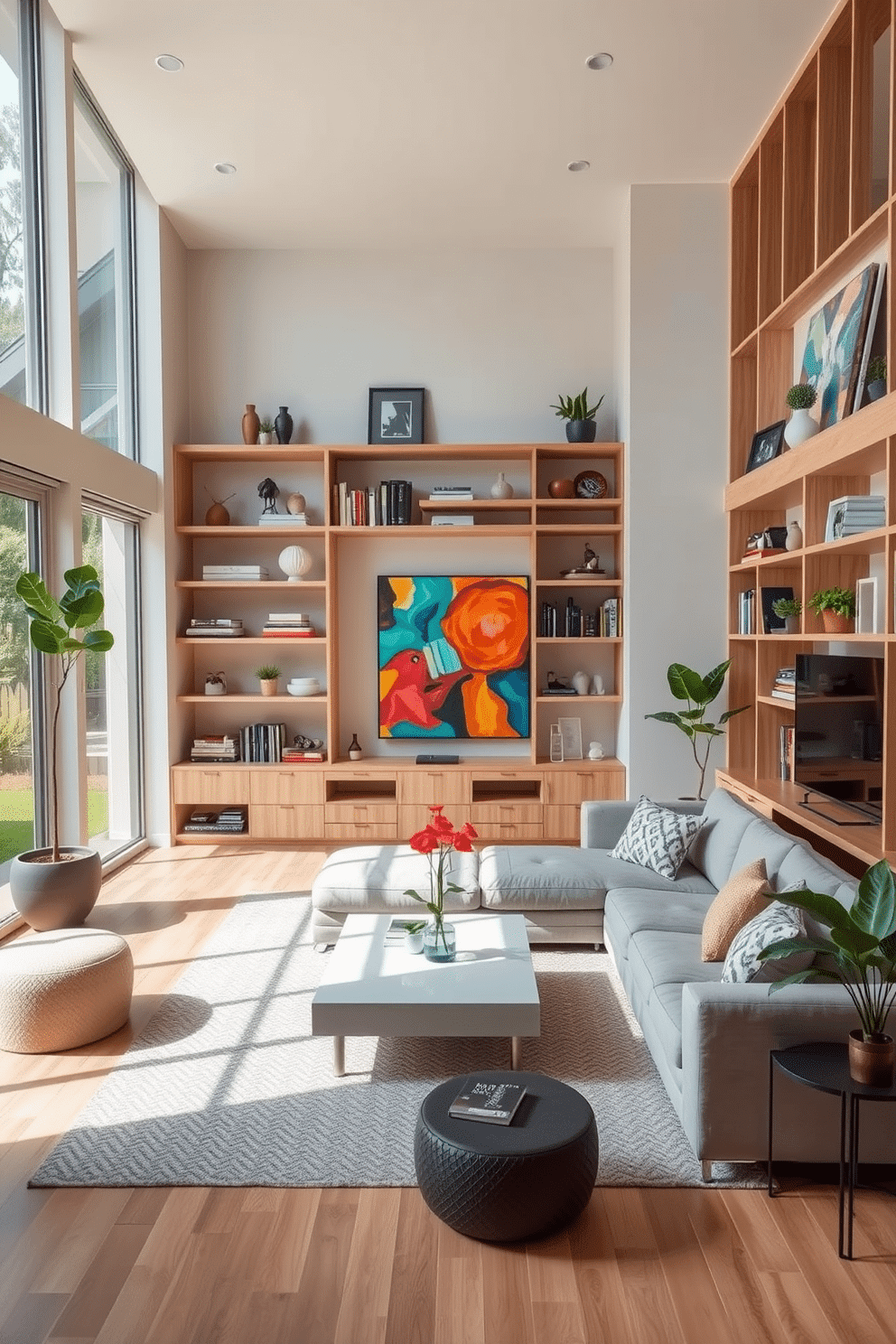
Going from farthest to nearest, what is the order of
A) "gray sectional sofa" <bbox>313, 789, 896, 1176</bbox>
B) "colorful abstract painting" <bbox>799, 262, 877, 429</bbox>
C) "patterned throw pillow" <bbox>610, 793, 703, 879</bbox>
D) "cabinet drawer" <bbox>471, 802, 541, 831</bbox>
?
1. "cabinet drawer" <bbox>471, 802, 541, 831</bbox>
2. "patterned throw pillow" <bbox>610, 793, 703, 879</bbox>
3. "colorful abstract painting" <bbox>799, 262, 877, 429</bbox>
4. "gray sectional sofa" <bbox>313, 789, 896, 1176</bbox>

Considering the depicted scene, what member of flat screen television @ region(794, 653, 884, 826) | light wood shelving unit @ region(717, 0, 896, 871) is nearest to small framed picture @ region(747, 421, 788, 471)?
light wood shelving unit @ region(717, 0, 896, 871)

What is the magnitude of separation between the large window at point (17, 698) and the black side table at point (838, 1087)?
3.46 metres

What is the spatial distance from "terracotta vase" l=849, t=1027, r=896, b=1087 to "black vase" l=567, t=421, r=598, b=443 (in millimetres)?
4673

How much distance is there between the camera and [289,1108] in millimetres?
2957

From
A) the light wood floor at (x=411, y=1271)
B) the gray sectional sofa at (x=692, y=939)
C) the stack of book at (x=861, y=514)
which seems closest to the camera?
the light wood floor at (x=411, y=1271)

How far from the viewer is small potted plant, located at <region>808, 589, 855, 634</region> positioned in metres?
4.21

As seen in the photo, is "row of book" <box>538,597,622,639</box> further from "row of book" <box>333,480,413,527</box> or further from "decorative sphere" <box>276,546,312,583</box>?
"decorative sphere" <box>276,546,312,583</box>

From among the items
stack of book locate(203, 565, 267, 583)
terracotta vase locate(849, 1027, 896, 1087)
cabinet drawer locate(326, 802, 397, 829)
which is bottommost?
cabinet drawer locate(326, 802, 397, 829)

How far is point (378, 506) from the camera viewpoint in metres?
6.39

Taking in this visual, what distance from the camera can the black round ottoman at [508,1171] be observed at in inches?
87.1

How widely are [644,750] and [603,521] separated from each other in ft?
5.36

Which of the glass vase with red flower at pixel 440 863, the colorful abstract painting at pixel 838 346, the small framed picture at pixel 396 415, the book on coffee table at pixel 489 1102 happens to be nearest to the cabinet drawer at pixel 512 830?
the small framed picture at pixel 396 415

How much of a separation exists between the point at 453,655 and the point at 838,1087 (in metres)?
4.64

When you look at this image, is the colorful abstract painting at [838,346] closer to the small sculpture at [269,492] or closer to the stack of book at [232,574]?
the small sculpture at [269,492]
